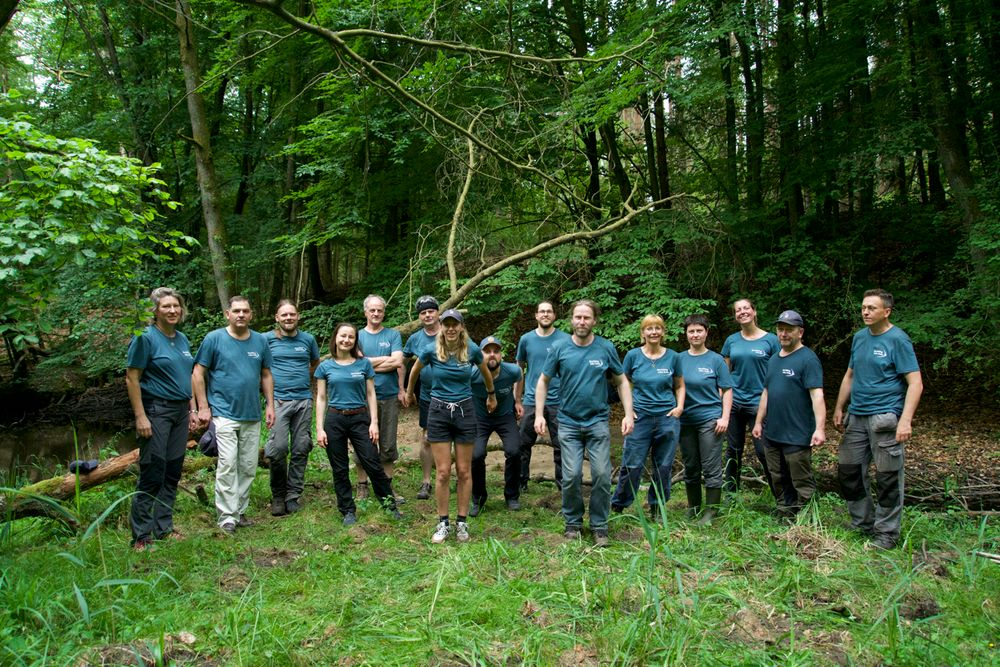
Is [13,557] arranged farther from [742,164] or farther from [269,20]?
[742,164]

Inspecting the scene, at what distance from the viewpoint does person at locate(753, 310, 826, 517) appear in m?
5.13

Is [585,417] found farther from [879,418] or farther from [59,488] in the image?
[59,488]

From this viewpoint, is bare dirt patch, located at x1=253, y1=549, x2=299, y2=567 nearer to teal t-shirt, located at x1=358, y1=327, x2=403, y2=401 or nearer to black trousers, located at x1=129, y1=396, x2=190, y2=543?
black trousers, located at x1=129, y1=396, x2=190, y2=543

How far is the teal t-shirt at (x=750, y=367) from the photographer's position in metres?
5.71

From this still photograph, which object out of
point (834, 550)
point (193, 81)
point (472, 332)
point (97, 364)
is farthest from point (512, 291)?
point (97, 364)

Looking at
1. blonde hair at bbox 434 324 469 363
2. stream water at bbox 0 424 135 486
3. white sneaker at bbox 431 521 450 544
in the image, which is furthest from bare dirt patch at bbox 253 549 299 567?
stream water at bbox 0 424 135 486

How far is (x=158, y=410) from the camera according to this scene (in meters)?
4.66

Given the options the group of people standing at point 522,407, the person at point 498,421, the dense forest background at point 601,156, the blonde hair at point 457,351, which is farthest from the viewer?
the dense forest background at point 601,156

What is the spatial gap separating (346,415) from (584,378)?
206 centimetres

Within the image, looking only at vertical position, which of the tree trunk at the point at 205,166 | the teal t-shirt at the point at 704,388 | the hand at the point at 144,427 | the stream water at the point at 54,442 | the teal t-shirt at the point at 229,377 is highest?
the tree trunk at the point at 205,166

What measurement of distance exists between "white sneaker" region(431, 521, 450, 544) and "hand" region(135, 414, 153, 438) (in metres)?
2.18

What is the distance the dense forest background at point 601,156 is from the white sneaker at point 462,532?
3177 millimetres

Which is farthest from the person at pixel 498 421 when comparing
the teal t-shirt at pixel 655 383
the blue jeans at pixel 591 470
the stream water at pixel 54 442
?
the stream water at pixel 54 442

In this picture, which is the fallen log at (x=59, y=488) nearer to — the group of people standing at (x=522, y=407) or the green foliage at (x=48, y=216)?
the group of people standing at (x=522, y=407)
